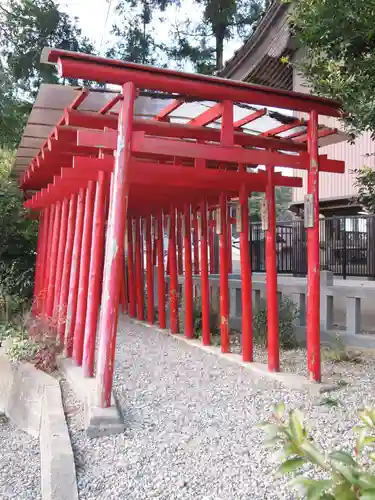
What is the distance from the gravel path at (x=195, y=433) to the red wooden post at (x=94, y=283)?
0.42 metres

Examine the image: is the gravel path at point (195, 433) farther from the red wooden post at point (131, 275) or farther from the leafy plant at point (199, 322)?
the red wooden post at point (131, 275)

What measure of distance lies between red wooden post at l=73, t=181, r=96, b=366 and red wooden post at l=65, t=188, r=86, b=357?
31cm

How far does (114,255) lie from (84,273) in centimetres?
143

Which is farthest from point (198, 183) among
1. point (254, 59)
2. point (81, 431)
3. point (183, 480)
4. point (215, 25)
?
point (215, 25)

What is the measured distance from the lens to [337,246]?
903 cm

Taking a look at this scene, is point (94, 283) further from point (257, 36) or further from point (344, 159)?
point (344, 159)

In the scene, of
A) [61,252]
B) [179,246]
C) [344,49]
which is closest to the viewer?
[344,49]

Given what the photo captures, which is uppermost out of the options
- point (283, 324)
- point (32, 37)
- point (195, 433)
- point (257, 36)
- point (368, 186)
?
point (32, 37)

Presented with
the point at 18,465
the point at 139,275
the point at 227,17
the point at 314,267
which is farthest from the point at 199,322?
the point at 227,17

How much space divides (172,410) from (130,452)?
918 millimetres

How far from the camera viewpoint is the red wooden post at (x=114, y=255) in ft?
13.5

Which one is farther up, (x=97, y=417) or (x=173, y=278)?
(x=173, y=278)

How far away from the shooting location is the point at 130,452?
3562 millimetres

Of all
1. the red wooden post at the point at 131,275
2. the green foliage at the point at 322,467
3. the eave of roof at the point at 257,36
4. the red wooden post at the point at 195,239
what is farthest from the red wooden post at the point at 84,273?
the red wooden post at the point at 131,275
